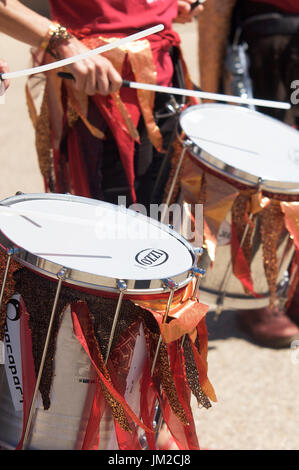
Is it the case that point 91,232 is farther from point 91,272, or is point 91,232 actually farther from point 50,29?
point 50,29

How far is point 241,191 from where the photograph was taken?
146cm

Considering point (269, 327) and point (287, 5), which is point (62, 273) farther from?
point (287, 5)

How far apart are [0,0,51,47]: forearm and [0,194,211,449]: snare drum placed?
0.41 metres

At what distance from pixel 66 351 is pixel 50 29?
0.70 meters

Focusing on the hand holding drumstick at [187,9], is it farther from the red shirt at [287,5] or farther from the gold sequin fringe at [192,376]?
the gold sequin fringe at [192,376]

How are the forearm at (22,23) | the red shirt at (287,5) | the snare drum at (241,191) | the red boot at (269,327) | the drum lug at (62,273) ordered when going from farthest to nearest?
the red shirt at (287,5) < the red boot at (269,327) < the snare drum at (241,191) < the forearm at (22,23) < the drum lug at (62,273)

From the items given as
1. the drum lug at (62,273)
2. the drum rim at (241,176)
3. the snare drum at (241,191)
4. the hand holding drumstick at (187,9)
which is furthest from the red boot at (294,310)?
the drum lug at (62,273)

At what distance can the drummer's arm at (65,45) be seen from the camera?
4.42 ft

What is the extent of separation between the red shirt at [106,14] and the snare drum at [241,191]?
256mm

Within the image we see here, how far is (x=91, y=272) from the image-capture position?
3.32 ft

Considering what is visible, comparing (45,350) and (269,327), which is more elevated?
(45,350)

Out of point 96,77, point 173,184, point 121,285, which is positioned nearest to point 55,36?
point 96,77

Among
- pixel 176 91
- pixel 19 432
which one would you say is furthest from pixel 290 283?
pixel 19 432

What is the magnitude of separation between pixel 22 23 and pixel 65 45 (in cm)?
10
